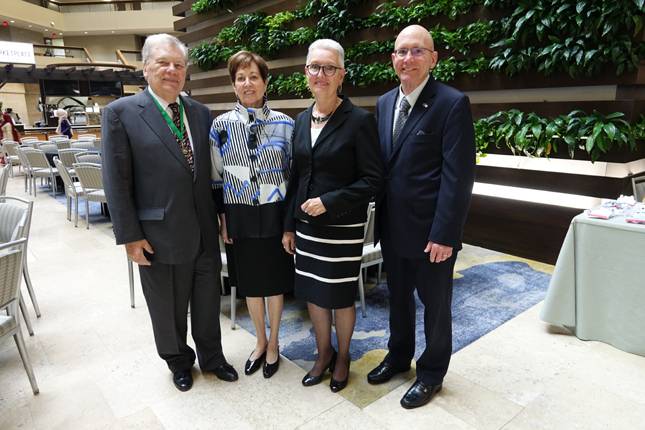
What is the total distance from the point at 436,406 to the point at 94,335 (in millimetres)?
2267

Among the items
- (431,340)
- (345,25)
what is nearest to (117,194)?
(431,340)

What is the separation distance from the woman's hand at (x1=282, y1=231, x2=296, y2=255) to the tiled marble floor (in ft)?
2.42

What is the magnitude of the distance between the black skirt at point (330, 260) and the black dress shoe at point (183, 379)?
815 mm

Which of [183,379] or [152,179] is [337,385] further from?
[152,179]

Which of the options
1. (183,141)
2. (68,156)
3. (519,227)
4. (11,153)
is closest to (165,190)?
(183,141)

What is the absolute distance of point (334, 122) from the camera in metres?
1.92

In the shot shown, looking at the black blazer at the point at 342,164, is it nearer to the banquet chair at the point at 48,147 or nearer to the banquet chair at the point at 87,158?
the banquet chair at the point at 87,158

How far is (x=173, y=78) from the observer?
Answer: 6.45 ft

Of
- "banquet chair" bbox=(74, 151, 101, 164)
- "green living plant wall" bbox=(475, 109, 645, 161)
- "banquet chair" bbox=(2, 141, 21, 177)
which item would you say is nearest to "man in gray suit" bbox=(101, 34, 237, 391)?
"green living plant wall" bbox=(475, 109, 645, 161)

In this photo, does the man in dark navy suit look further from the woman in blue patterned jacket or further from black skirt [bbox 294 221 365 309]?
the woman in blue patterned jacket

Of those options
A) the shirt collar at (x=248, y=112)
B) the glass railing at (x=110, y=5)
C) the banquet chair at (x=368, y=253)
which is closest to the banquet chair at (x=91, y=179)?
the banquet chair at (x=368, y=253)

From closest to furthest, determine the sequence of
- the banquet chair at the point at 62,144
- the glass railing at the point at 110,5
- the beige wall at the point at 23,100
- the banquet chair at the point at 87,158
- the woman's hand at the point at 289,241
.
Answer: the woman's hand at the point at 289,241, the banquet chair at the point at 87,158, the banquet chair at the point at 62,144, the beige wall at the point at 23,100, the glass railing at the point at 110,5

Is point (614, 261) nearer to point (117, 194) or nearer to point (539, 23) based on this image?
point (539, 23)

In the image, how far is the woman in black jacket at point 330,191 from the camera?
190 cm
